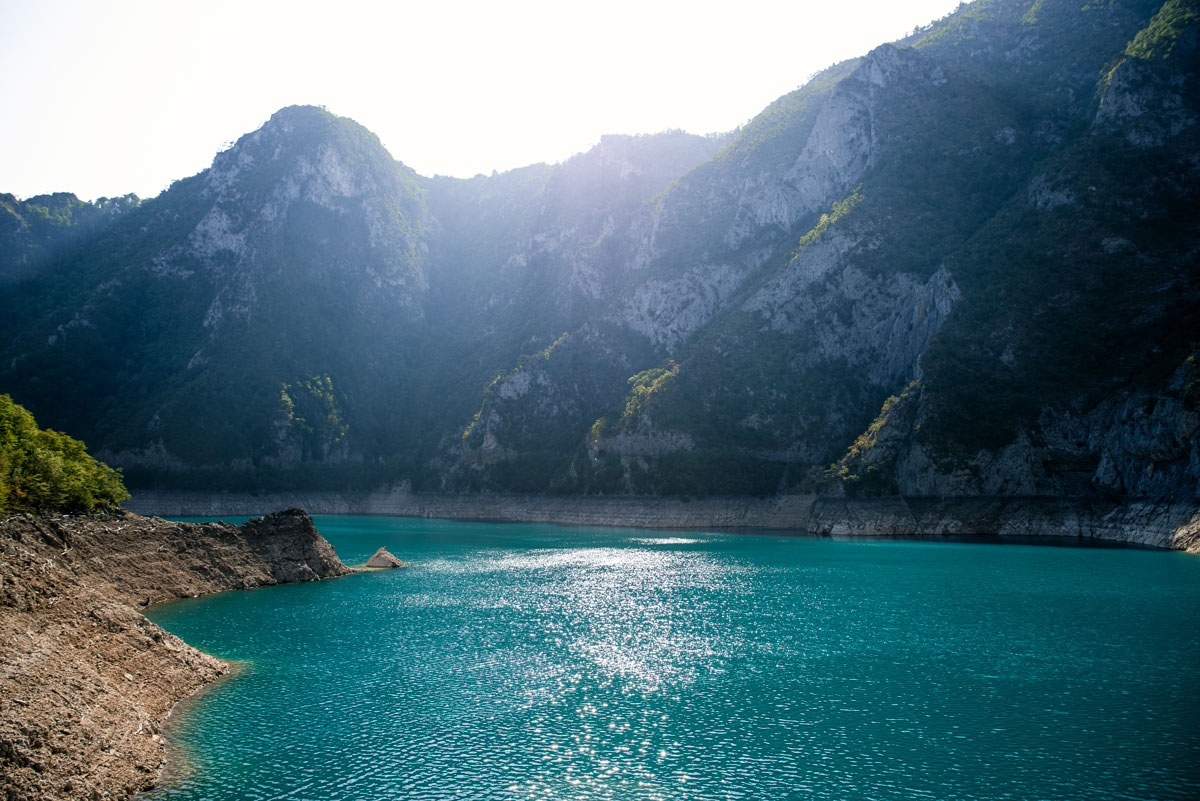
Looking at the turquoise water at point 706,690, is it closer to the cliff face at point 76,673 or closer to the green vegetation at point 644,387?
the cliff face at point 76,673

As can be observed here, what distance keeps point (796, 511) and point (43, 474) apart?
8708 cm

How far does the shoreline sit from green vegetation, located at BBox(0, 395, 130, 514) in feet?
257

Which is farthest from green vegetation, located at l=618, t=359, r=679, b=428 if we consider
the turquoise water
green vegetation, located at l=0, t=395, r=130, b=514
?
green vegetation, located at l=0, t=395, r=130, b=514

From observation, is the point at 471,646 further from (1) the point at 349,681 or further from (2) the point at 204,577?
(2) the point at 204,577

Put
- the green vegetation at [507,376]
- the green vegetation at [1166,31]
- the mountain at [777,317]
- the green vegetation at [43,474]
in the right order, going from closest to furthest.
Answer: the green vegetation at [43,474], the mountain at [777,317], the green vegetation at [1166,31], the green vegetation at [507,376]

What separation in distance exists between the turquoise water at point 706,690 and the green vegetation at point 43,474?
35.2ft

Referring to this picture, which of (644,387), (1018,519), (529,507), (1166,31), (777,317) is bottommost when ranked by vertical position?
(529,507)

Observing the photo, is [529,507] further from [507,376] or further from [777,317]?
[777,317]

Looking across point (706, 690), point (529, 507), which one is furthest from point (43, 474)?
point (529, 507)

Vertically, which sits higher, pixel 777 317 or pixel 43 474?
pixel 777 317

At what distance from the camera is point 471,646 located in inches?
1261

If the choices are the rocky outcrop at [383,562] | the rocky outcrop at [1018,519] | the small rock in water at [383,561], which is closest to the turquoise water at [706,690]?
the rocky outcrop at [383,562]

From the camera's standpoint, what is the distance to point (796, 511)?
331 feet

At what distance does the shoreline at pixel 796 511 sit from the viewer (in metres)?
67.1
